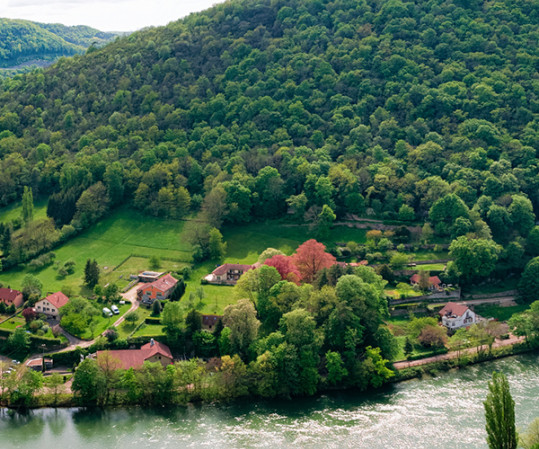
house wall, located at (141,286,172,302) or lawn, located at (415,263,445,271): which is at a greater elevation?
lawn, located at (415,263,445,271)

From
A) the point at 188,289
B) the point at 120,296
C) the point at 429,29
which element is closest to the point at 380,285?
the point at 188,289

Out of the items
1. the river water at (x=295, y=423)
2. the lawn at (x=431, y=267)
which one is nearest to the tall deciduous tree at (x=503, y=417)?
the river water at (x=295, y=423)

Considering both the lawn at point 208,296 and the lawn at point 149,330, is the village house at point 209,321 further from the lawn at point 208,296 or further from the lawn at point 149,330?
the lawn at point 149,330

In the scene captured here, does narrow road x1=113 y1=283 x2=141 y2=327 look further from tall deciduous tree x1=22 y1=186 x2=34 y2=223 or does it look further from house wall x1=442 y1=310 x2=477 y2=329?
house wall x1=442 y1=310 x2=477 y2=329

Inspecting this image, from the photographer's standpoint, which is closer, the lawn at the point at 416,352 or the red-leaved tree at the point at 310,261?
the lawn at the point at 416,352

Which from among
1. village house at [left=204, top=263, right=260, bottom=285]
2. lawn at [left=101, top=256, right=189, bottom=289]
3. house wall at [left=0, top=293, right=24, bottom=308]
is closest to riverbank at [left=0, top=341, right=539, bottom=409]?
house wall at [left=0, top=293, right=24, bottom=308]

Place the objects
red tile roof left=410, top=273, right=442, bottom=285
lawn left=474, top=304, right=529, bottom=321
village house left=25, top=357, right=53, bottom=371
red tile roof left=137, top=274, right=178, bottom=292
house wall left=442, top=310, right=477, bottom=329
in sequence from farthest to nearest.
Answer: red tile roof left=410, top=273, right=442, bottom=285 → lawn left=474, top=304, right=529, bottom=321 → red tile roof left=137, top=274, right=178, bottom=292 → house wall left=442, top=310, right=477, bottom=329 → village house left=25, top=357, right=53, bottom=371

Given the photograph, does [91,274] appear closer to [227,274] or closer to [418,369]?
[227,274]

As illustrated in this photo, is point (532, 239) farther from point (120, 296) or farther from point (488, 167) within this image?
point (120, 296)
